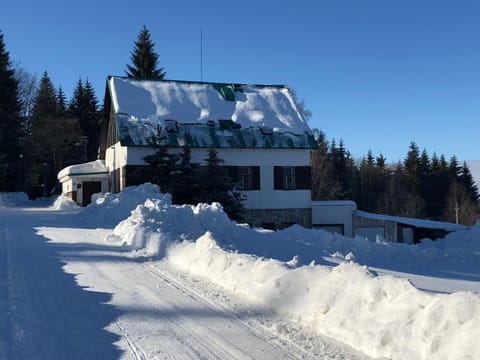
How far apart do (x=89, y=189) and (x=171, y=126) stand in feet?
28.6

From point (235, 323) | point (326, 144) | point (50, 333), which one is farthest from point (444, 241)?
point (326, 144)

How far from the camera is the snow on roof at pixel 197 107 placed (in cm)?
2781

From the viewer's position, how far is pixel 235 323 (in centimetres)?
610

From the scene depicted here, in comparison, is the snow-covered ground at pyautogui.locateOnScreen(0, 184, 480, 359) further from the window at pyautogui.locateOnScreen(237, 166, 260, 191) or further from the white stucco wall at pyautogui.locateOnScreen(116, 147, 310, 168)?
the window at pyautogui.locateOnScreen(237, 166, 260, 191)

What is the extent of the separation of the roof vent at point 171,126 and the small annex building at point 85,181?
7.25 meters

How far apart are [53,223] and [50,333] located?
13.9m

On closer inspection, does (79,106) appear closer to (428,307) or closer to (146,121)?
(146,121)

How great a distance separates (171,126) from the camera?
2803cm

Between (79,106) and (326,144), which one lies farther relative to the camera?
(326,144)

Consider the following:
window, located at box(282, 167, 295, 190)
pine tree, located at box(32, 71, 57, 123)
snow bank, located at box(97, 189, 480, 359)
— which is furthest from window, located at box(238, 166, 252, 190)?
pine tree, located at box(32, 71, 57, 123)

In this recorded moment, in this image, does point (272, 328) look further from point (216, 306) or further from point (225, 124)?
point (225, 124)

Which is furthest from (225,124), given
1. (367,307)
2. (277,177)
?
(367,307)

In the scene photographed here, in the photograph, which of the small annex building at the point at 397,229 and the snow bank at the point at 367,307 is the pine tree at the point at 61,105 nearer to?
the small annex building at the point at 397,229

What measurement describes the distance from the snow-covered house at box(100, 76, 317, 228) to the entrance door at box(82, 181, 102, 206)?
2.50 m
